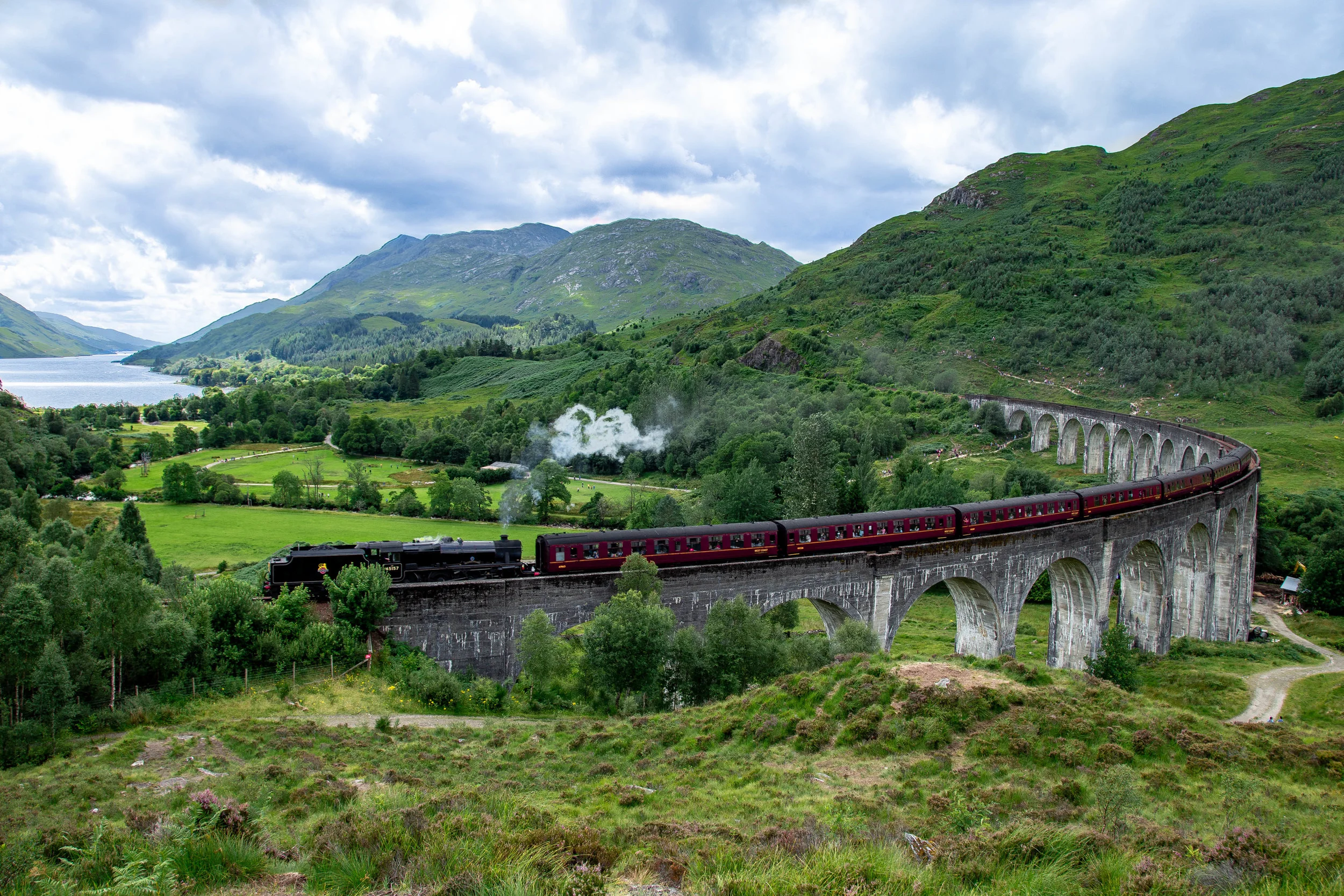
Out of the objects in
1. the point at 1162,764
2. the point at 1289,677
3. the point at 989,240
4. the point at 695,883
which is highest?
the point at 989,240

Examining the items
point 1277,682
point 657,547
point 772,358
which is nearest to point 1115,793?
point 657,547

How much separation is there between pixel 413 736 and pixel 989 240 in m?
169

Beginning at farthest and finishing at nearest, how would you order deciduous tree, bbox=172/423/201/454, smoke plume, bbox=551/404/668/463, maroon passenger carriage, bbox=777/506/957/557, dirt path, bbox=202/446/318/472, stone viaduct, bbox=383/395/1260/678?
1. deciduous tree, bbox=172/423/201/454
2. dirt path, bbox=202/446/318/472
3. smoke plume, bbox=551/404/668/463
4. maroon passenger carriage, bbox=777/506/957/557
5. stone viaduct, bbox=383/395/1260/678

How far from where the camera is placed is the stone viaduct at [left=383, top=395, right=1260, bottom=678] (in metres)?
27.1

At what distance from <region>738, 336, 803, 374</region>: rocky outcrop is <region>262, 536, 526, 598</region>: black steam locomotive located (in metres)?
95.6

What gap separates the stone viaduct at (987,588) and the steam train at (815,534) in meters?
0.61

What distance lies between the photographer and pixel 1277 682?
115ft

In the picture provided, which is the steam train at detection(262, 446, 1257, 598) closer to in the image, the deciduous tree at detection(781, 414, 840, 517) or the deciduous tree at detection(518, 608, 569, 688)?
the deciduous tree at detection(518, 608, 569, 688)

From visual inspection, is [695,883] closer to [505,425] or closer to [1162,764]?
[1162,764]

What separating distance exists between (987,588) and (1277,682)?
16163mm

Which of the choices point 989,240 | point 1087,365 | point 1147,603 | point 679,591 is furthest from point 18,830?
point 989,240

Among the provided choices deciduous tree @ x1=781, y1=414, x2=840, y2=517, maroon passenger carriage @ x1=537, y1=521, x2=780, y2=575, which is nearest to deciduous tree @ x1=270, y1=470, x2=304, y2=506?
deciduous tree @ x1=781, y1=414, x2=840, y2=517

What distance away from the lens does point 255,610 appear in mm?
25922

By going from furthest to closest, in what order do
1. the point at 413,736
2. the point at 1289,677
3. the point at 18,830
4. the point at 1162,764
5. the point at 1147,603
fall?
the point at 1147,603
the point at 1289,677
the point at 413,736
the point at 1162,764
the point at 18,830
